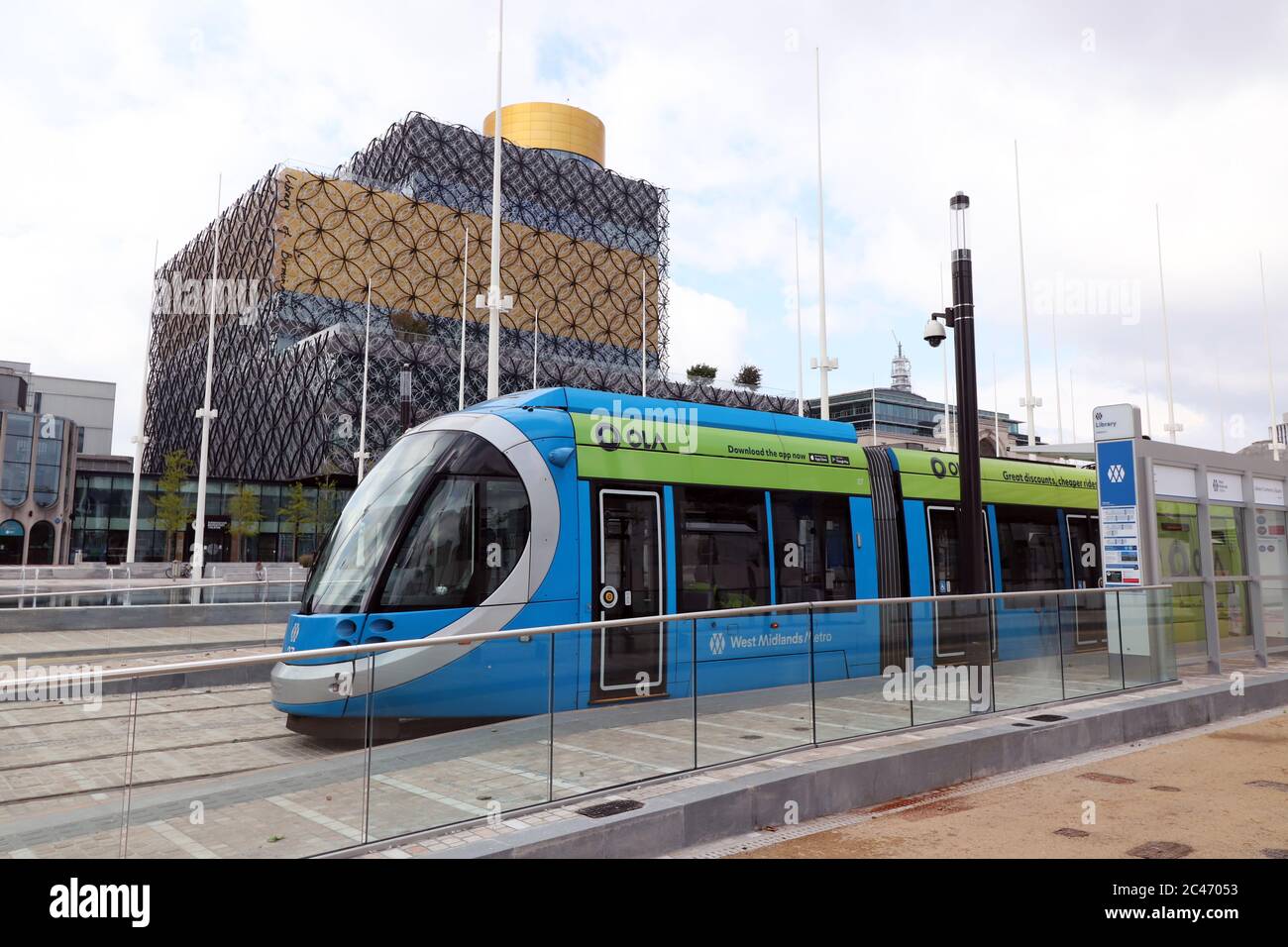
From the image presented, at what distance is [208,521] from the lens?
62.2 m

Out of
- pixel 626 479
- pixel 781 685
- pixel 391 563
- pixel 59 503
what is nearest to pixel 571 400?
pixel 626 479

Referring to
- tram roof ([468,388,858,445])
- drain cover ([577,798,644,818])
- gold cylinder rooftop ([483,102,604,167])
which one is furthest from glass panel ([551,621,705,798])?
gold cylinder rooftop ([483,102,604,167])

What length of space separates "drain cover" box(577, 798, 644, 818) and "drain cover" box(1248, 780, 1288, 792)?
5090 mm

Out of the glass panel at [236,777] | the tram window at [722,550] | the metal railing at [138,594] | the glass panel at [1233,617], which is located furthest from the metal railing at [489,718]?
the metal railing at [138,594]

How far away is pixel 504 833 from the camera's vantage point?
5.46 metres

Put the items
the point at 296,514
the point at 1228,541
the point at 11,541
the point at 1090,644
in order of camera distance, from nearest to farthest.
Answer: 1. the point at 1090,644
2. the point at 1228,541
3. the point at 296,514
4. the point at 11,541

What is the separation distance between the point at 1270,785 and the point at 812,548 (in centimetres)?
568

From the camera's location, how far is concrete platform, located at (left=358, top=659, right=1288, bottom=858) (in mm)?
5410

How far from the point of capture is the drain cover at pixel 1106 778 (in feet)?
25.2

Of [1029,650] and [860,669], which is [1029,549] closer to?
[1029,650]

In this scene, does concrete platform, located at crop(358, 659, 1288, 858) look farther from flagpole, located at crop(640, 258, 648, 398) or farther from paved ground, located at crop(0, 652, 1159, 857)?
flagpole, located at crop(640, 258, 648, 398)

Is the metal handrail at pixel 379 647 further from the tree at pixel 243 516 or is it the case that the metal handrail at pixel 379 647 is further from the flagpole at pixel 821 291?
the tree at pixel 243 516

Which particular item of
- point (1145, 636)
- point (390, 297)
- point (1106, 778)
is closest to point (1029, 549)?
point (1145, 636)
